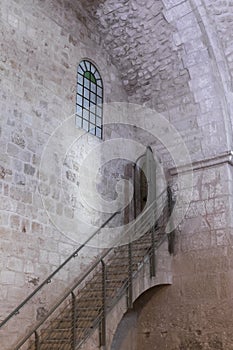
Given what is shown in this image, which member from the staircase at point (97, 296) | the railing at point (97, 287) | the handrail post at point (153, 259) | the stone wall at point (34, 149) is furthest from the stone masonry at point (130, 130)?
the handrail post at point (153, 259)

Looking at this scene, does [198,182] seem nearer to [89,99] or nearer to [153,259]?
[153,259]

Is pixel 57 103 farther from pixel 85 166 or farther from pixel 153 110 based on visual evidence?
pixel 153 110

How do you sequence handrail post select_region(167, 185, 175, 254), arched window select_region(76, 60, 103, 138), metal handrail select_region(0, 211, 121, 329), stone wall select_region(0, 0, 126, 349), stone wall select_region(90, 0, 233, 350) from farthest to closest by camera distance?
arched window select_region(76, 60, 103, 138) → handrail post select_region(167, 185, 175, 254) → stone wall select_region(90, 0, 233, 350) → stone wall select_region(0, 0, 126, 349) → metal handrail select_region(0, 211, 121, 329)

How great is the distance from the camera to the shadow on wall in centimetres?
804

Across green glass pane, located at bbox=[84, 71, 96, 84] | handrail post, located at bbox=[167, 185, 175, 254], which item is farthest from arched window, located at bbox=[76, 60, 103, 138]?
handrail post, located at bbox=[167, 185, 175, 254]

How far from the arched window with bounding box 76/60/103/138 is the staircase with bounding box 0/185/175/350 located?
6.35 ft

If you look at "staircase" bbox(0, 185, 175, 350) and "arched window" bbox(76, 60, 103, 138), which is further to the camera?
"arched window" bbox(76, 60, 103, 138)

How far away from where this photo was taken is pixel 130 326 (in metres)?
8.26

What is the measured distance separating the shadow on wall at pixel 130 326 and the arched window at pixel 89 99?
310 cm

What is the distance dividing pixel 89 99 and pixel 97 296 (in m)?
3.74

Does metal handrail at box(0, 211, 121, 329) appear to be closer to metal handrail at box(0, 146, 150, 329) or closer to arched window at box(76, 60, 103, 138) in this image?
metal handrail at box(0, 146, 150, 329)

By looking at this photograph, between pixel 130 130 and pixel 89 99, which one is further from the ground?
pixel 89 99

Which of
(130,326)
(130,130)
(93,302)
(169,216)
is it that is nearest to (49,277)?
(93,302)

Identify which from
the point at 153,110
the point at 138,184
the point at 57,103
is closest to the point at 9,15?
the point at 57,103
